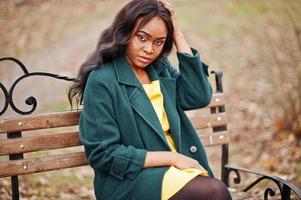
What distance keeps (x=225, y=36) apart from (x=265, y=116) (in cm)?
287

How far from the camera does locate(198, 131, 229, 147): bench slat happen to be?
4.12 meters

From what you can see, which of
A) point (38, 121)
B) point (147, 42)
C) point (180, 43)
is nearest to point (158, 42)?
point (147, 42)

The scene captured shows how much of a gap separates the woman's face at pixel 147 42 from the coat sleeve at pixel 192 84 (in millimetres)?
229

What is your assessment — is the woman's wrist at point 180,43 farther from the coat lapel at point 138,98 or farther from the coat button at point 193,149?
the coat button at point 193,149

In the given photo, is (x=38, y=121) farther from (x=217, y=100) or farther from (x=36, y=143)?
(x=217, y=100)

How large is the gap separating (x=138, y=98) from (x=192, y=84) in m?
0.42

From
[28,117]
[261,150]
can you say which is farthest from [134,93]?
[261,150]

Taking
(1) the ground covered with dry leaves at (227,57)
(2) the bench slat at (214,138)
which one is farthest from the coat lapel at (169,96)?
(1) the ground covered with dry leaves at (227,57)

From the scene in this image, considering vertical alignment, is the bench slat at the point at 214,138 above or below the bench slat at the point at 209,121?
below

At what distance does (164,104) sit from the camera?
11.3 feet

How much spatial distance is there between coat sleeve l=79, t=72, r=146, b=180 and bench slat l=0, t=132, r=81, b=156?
434mm

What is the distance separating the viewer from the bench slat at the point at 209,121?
4.10 metres

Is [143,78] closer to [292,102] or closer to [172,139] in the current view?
[172,139]

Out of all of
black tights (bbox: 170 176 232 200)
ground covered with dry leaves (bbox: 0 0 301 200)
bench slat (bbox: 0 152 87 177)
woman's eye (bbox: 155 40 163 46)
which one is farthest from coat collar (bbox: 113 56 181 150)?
ground covered with dry leaves (bbox: 0 0 301 200)
